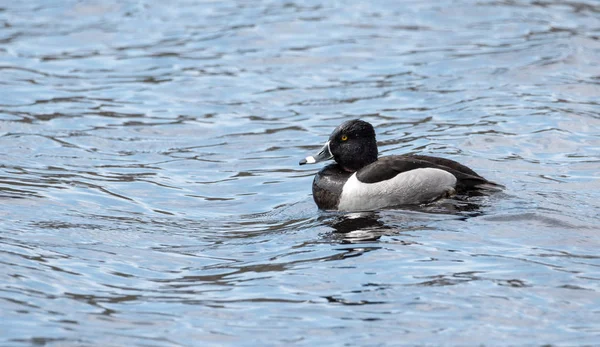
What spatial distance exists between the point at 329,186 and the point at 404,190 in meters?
0.76

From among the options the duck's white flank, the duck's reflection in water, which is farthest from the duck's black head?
the duck's reflection in water

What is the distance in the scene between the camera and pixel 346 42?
19359 mm

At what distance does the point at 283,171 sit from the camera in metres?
12.7

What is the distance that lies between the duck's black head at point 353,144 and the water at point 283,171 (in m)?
0.71

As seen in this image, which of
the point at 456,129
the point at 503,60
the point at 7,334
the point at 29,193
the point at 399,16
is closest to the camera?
the point at 7,334

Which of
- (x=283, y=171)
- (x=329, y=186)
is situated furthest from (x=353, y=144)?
(x=283, y=171)

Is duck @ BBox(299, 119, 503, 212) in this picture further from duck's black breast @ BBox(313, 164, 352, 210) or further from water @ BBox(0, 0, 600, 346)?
water @ BBox(0, 0, 600, 346)

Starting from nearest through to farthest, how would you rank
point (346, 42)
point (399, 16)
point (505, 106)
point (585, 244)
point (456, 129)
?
point (585, 244), point (456, 129), point (505, 106), point (346, 42), point (399, 16)

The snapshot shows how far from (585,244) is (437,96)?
7.32 meters

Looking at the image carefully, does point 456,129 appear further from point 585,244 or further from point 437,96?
point 585,244

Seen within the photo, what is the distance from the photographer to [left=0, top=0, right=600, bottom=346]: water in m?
7.46

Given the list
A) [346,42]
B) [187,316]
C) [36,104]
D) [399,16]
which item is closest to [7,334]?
[187,316]

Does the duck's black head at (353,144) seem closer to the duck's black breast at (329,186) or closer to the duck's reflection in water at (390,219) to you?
the duck's black breast at (329,186)

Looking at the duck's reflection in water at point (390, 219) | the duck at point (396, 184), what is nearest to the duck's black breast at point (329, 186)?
the duck at point (396, 184)
